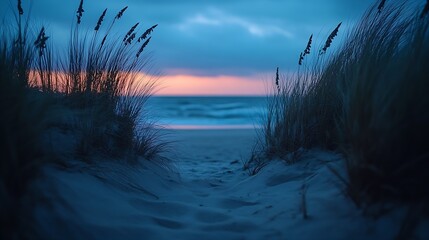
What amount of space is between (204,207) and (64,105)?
1.39 meters

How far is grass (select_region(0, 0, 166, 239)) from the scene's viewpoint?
1449 mm

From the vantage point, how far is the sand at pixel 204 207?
1.64m

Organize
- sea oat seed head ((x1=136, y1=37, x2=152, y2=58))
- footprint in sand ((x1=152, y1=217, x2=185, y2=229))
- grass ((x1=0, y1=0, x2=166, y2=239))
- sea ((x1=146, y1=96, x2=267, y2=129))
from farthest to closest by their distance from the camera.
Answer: sea ((x1=146, y1=96, x2=267, y2=129)), sea oat seed head ((x1=136, y1=37, x2=152, y2=58)), footprint in sand ((x1=152, y1=217, x2=185, y2=229)), grass ((x1=0, y1=0, x2=166, y2=239))

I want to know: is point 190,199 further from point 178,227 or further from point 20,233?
point 20,233

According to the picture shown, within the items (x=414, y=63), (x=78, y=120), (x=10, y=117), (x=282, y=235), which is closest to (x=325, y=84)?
(x=414, y=63)

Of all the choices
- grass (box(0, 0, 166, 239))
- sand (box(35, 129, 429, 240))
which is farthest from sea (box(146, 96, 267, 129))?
sand (box(35, 129, 429, 240))

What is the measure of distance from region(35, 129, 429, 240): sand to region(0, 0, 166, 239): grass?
19 cm

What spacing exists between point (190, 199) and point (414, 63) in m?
1.84

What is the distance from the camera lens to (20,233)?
1400 millimetres

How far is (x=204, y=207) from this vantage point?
2457 mm

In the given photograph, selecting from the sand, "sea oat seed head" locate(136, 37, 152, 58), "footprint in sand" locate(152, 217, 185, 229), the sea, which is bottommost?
"footprint in sand" locate(152, 217, 185, 229)

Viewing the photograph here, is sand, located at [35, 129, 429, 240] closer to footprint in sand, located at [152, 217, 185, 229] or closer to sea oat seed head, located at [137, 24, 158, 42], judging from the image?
footprint in sand, located at [152, 217, 185, 229]

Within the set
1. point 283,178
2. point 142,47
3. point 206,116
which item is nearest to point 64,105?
point 142,47

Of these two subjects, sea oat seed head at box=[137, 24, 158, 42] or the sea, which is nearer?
sea oat seed head at box=[137, 24, 158, 42]
